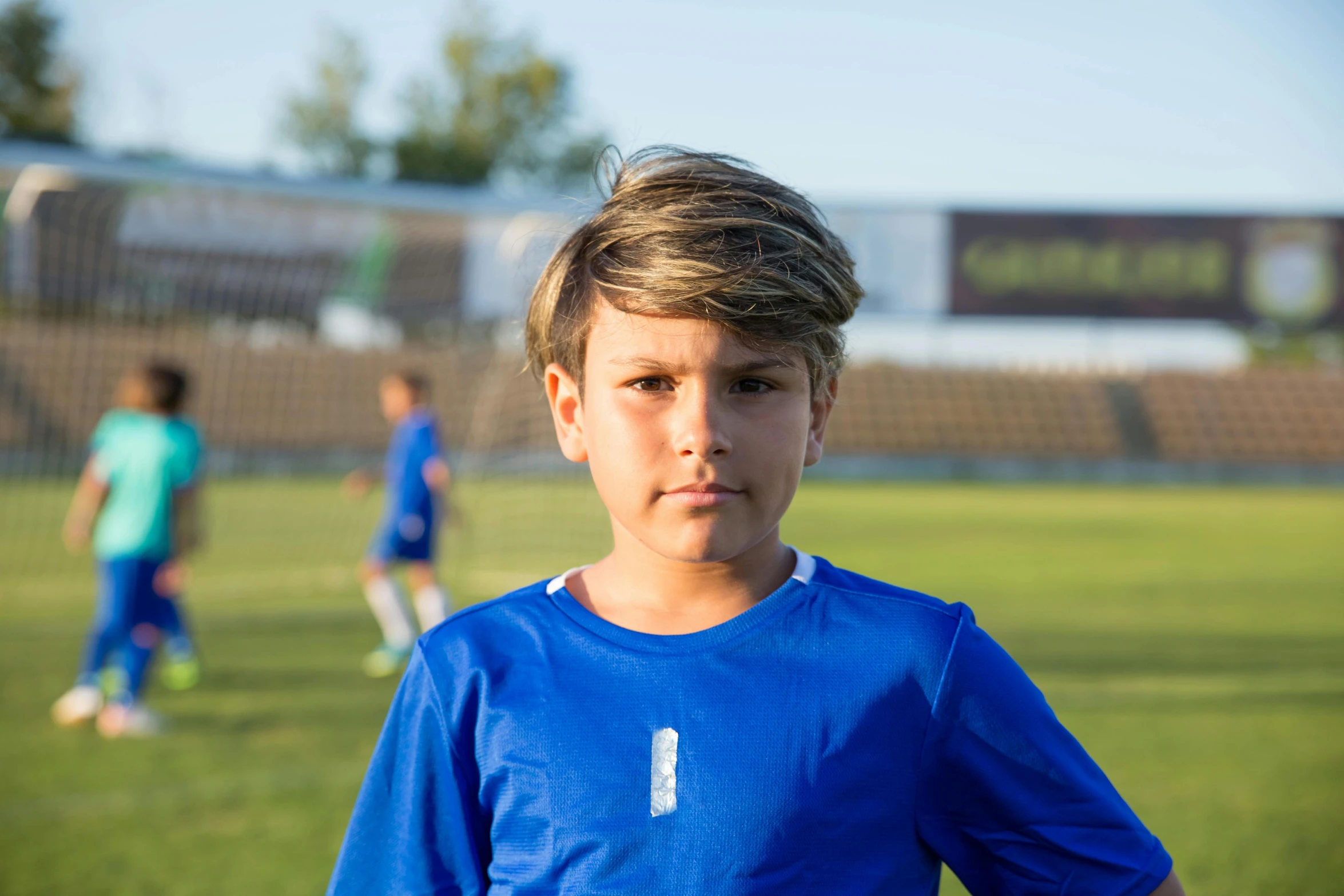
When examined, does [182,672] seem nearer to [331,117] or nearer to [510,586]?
[510,586]

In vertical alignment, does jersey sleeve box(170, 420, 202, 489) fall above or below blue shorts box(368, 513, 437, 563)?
above

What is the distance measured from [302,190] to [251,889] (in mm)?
5258

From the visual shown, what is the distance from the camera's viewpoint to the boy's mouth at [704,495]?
47.4 inches

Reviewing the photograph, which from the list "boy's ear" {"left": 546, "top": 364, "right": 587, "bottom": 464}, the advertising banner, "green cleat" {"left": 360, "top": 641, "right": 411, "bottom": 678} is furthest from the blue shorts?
the advertising banner

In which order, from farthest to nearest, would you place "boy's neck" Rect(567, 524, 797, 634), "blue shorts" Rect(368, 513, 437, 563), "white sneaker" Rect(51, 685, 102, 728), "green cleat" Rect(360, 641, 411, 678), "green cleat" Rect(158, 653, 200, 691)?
1. "blue shorts" Rect(368, 513, 437, 563)
2. "green cleat" Rect(360, 641, 411, 678)
3. "green cleat" Rect(158, 653, 200, 691)
4. "white sneaker" Rect(51, 685, 102, 728)
5. "boy's neck" Rect(567, 524, 797, 634)

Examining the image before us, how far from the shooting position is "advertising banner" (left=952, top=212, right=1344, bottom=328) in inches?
1192

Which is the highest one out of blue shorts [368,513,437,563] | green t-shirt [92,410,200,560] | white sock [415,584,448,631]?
green t-shirt [92,410,200,560]

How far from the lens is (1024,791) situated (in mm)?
1166

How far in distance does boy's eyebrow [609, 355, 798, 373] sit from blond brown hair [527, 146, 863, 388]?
1 cm

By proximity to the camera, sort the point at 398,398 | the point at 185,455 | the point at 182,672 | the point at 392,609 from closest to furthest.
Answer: the point at 185,455, the point at 182,672, the point at 392,609, the point at 398,398

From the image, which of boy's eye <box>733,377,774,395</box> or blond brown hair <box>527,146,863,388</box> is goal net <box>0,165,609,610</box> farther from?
boy's eye <box>733,377,774,395</box>

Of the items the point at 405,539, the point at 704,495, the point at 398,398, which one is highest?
the point at 704,495

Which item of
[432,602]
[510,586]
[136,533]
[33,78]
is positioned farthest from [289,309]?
[33,78]

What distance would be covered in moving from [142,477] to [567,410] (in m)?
4.58
